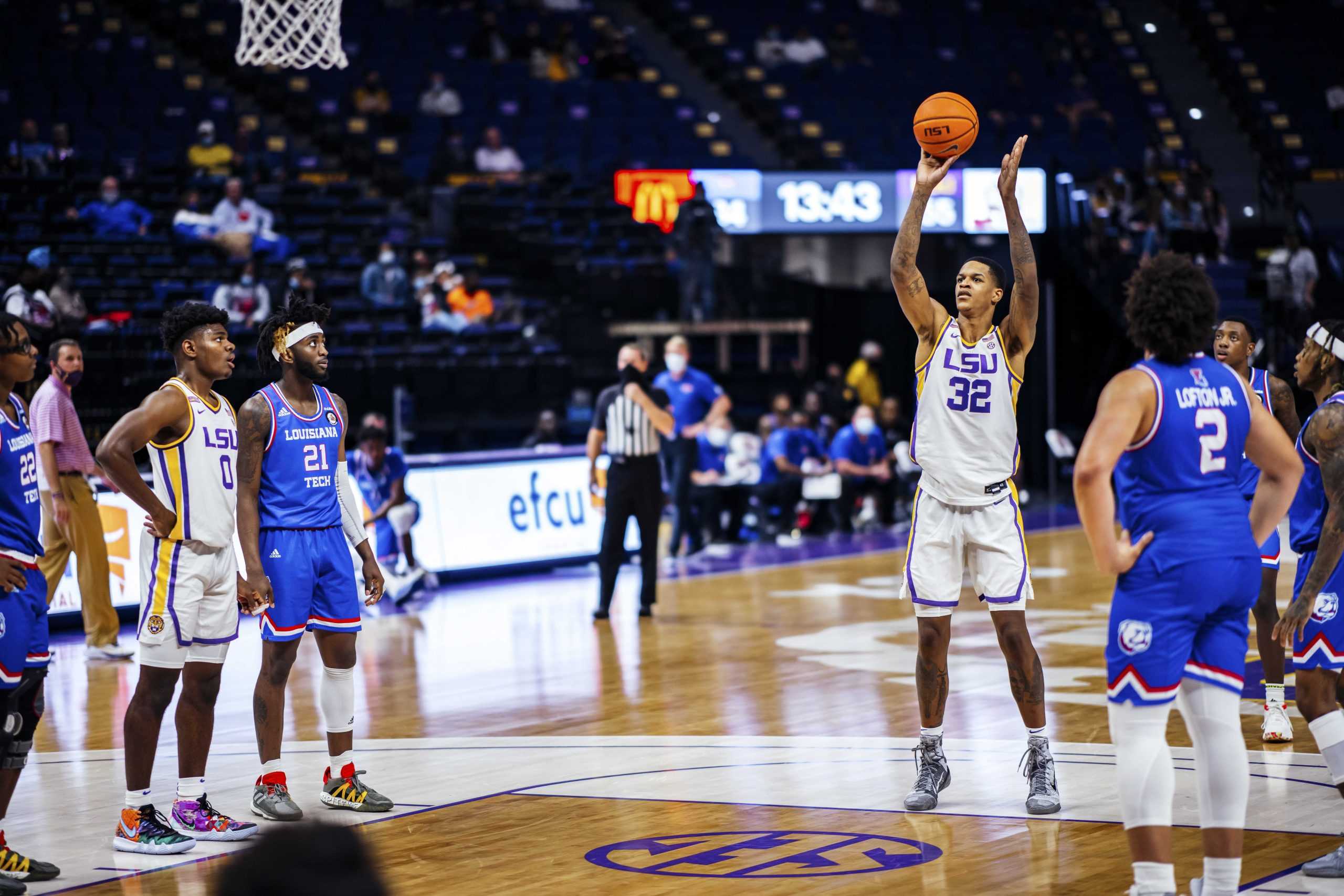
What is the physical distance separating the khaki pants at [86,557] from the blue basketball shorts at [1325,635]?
282 inches

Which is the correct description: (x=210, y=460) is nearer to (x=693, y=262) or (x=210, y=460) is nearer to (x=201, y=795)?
(x=201, y=795)

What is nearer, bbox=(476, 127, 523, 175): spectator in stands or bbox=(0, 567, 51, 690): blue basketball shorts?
bbox=(0, 567, 51, 690): blue basketball shorts

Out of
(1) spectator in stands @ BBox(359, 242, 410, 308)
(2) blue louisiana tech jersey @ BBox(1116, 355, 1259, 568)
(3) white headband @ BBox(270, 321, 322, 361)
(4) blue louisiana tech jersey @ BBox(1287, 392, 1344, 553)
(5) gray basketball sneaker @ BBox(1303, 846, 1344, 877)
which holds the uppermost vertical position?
(1) spectator in stands @ BBox(359, 242, 410, 308)

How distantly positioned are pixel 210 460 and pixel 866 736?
3219mm

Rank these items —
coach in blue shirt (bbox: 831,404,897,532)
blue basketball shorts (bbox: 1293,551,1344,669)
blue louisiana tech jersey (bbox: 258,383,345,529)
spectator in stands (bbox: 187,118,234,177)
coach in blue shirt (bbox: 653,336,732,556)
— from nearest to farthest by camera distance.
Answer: blue basketball shorts (bbox: 1293,551,1344,669)
blue louisiana tech jersey (bbox: 258,383,345,529)
coach in blue shirt (bbox: 653,336,732,556)
coach in blue shirt (bbox: 831,404,897,532)
spectator in stands (bbox: 187,118,234,177)

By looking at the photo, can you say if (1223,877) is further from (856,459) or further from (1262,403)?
(856,459)

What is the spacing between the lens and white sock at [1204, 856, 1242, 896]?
14.0 ft

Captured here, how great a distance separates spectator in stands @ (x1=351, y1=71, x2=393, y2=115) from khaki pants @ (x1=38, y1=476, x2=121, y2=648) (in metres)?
14.0

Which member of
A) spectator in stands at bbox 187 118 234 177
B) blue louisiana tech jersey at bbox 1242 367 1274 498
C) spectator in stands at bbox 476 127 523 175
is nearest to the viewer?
blue louisiana tech jersey at bbox 1242 367 1274 498

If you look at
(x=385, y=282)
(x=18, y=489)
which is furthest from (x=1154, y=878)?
(x=385, y=282)

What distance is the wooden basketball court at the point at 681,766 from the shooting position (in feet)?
17.6

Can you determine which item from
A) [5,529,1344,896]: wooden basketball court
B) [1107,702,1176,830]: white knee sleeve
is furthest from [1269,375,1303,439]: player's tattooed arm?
[1107,702,1176,830]: white knee sleeve

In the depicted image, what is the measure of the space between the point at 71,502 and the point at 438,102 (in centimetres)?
1466

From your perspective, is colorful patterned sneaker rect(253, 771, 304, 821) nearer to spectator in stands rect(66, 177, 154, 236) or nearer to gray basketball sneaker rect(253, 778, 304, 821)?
gray basketball sneaker rect(253, 778, 304, 821)
